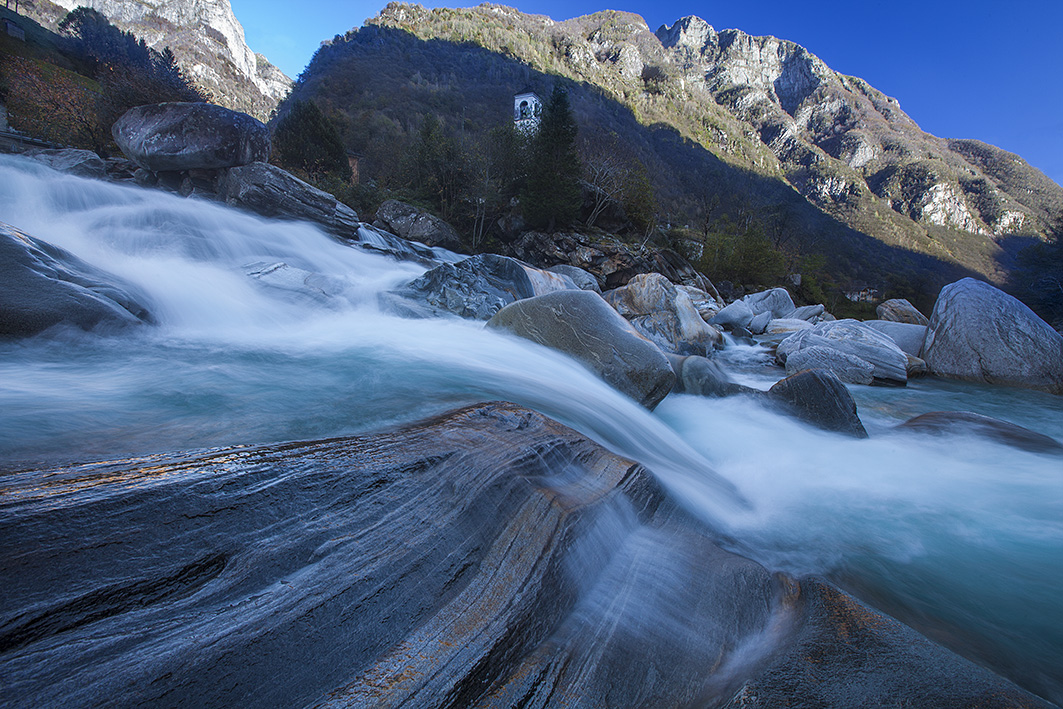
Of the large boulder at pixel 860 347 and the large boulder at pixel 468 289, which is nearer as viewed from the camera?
the large boulder at pixel 468 289

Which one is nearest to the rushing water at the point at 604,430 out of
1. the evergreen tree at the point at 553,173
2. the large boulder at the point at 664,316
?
the large boulder at the point at 664,316

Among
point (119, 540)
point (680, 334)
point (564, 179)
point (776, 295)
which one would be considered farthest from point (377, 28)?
point (119, 540)

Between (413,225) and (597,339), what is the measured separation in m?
13.9

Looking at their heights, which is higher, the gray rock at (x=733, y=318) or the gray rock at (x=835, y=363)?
the gray rock at (x=733, y=318)

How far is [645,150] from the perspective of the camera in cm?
6900

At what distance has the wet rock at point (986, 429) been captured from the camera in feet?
14.3

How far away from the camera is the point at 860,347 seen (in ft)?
26.3

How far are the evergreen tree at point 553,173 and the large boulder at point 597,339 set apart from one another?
15616mm

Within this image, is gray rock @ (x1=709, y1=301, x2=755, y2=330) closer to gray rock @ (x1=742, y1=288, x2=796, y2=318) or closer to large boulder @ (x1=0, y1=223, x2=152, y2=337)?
gray rock @ (x1=742, y1=288, x2=796, y2=318)

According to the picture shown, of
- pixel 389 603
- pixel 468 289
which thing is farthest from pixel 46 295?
pixel 468 289

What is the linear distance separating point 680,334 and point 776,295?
1355cm

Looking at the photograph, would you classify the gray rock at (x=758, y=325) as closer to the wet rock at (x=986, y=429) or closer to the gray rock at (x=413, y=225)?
the wet rock at (x=986, y=429)

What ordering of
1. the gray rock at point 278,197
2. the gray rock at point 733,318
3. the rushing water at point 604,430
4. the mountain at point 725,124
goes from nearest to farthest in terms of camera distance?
the rushing water at point 604,430, the gray rock at point 278,197, the gray rock at point 733,318, the mountain at point 725,124

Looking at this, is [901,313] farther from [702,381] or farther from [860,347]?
[702,381]
